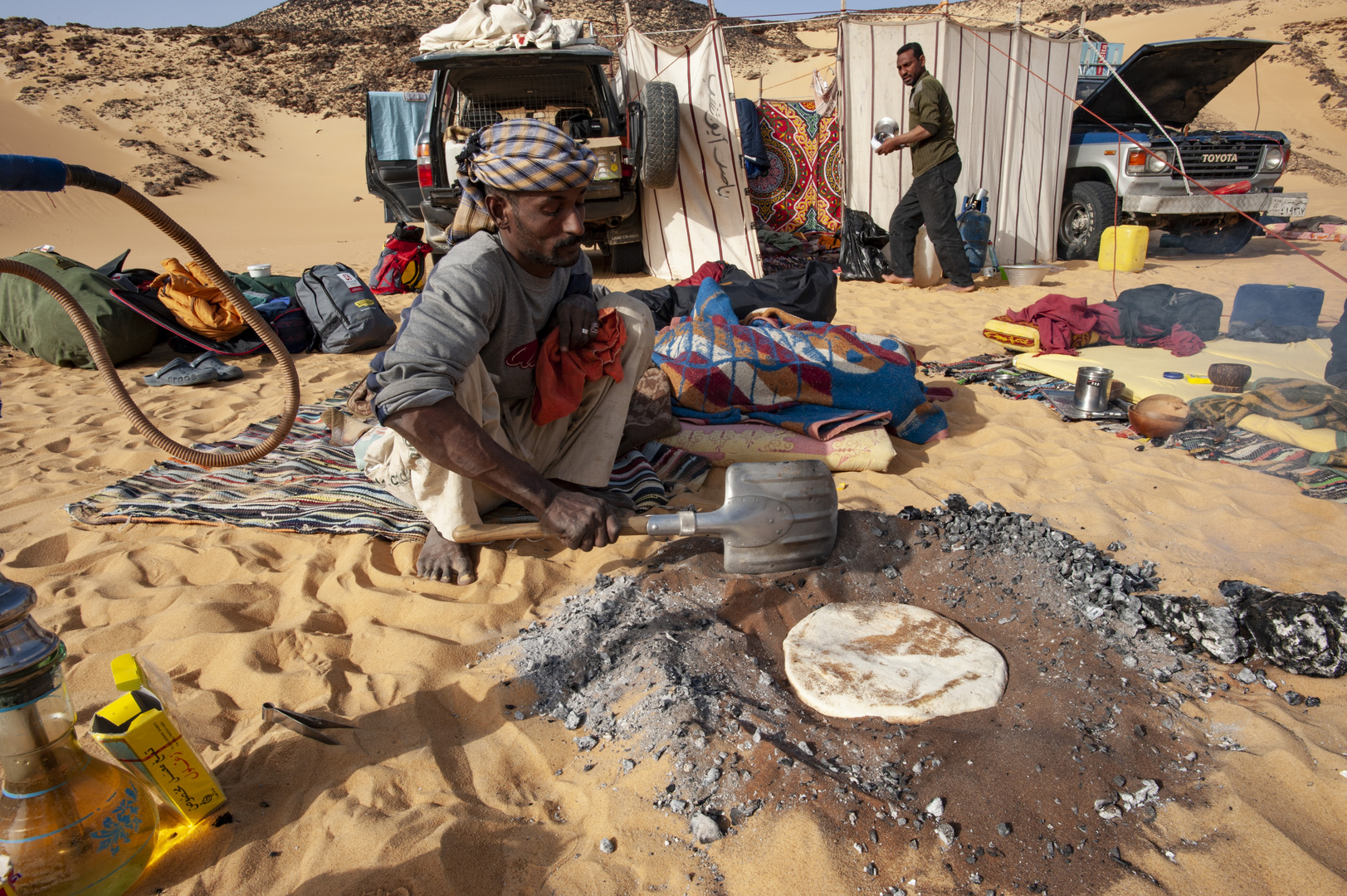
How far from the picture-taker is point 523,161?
6.83 feet

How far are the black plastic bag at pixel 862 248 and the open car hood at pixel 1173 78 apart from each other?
2756 mm

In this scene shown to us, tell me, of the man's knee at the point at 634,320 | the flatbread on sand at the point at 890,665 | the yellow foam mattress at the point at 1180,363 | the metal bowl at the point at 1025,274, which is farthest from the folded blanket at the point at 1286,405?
the metal bowl at the point at 1025,274

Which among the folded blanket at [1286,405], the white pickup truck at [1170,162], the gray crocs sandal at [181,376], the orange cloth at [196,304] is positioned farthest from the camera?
the white pickup truck at [1170,162]

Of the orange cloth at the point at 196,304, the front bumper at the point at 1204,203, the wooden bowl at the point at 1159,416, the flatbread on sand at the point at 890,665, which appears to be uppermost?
the orange cloth at the point at 196,304

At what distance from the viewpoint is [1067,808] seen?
1.43 meters

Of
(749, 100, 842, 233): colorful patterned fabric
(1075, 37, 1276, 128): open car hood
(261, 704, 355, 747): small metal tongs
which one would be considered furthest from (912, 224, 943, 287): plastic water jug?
(261, 704, 355, 747): small metal tongs

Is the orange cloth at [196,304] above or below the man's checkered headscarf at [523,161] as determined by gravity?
below

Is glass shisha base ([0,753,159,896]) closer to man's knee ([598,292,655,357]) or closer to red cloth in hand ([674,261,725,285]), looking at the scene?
man's knee ([598,292,655,357])

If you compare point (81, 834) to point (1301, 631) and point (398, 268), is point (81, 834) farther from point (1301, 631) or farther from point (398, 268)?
point (398, 268)

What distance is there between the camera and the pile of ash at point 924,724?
1412mm

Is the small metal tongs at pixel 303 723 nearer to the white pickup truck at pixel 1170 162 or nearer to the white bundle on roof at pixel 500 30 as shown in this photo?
the white bundle on roof at pixel 500 30

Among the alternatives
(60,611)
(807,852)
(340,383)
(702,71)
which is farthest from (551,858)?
(702,71)

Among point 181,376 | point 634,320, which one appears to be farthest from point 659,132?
point 634,320

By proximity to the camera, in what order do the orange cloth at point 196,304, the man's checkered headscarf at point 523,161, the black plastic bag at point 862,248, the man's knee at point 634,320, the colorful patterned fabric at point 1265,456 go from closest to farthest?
the man's checkered headscarf at point 523,161, the man's knee at point 634,320, the colorful patterned fabric at point 1265,456, the orange cloth at point 196,304, the black plastic bag at point 862,248
